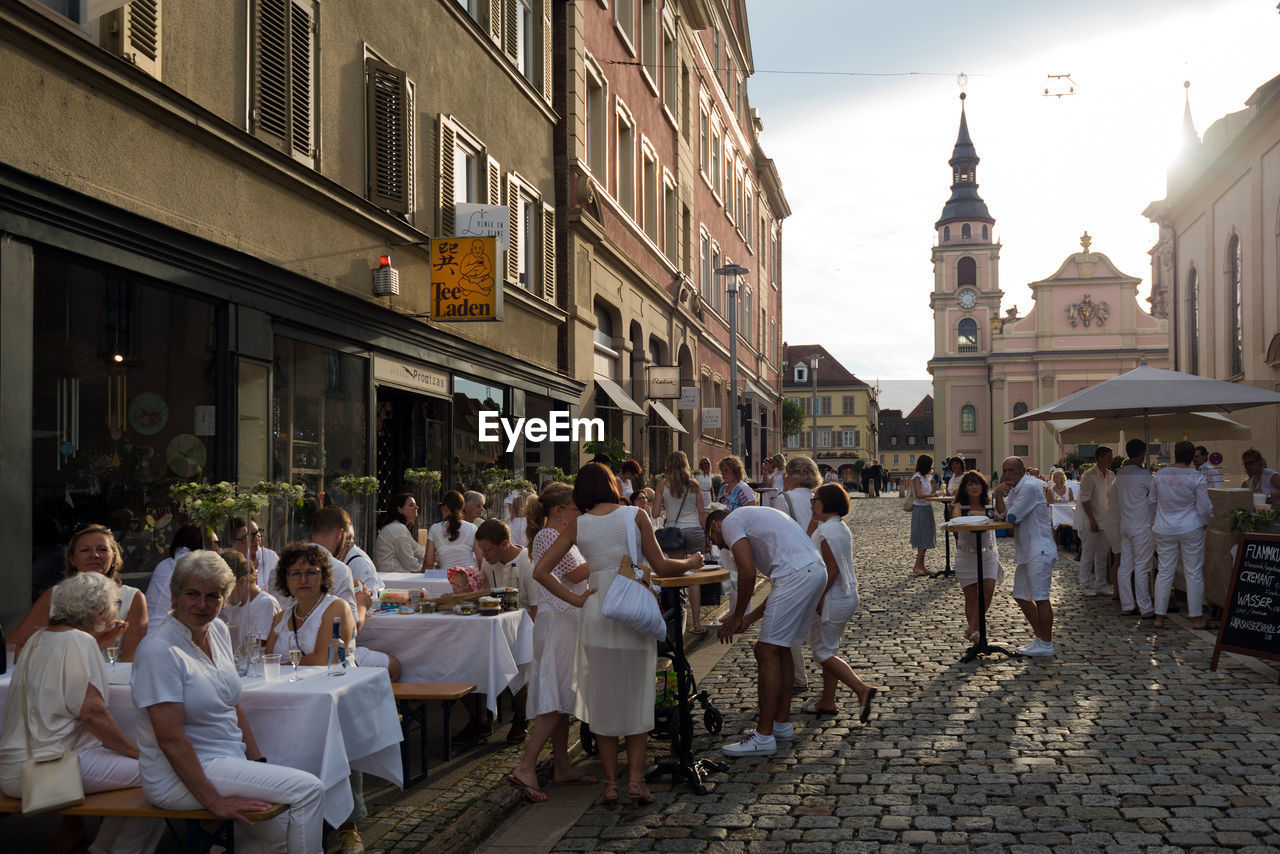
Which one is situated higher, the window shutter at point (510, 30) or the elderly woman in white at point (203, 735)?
the window shutter at point (510, 30)

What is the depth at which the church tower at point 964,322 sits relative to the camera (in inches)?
3506

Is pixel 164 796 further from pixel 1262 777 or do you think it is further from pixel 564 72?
pixel 564 72

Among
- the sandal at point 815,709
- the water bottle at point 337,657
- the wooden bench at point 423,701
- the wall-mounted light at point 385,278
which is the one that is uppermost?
the wall-mounted light at point 385,278

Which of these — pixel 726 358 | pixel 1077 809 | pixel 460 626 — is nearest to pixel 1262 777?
pixel 1077 809

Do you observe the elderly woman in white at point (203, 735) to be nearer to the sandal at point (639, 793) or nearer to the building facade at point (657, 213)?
the sandal at point (639, 793)

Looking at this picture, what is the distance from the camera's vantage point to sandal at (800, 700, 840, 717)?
8266 mm

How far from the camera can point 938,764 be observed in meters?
6.77

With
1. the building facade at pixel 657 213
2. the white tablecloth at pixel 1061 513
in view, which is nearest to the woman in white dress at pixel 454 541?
the building facade at pixel 657 213

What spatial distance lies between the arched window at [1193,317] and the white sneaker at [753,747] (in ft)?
110

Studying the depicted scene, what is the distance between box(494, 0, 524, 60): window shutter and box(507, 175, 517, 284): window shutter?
2.02 meters

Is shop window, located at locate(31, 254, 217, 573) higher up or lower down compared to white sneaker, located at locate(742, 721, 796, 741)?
higher up

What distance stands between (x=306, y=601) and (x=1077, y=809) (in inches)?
155

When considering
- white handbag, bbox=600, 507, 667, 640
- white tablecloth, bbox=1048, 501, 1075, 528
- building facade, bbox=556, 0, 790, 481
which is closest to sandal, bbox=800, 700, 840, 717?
white handbag, bbox=600, 507, 667, 640

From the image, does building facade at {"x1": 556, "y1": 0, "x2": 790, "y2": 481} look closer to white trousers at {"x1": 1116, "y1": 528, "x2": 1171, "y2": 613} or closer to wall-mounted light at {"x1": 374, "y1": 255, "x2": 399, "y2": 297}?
wall-mounted light at {"x1": 374, "y1": 255, "x2": 399, "y2": 297}
